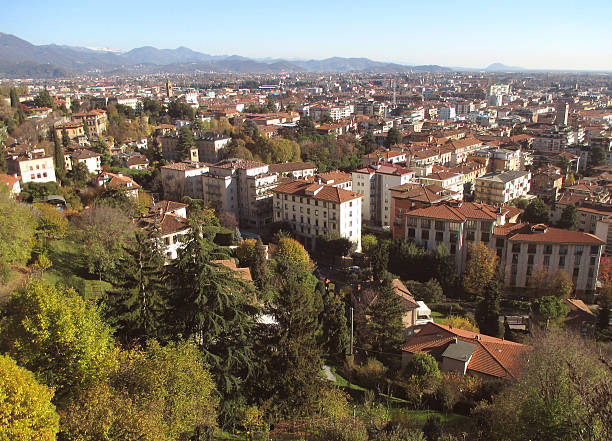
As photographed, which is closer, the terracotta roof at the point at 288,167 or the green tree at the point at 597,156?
the terracotta roof at the point at 288,167

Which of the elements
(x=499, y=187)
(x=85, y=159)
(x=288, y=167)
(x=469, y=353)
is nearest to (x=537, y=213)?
(x=499, y=187)

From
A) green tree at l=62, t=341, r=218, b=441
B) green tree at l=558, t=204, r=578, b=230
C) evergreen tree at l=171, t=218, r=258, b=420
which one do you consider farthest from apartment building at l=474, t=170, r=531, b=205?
green tree at l=62, t=341, r=218, b=441

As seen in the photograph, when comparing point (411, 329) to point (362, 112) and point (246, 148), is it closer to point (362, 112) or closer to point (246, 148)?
point (246, 148)

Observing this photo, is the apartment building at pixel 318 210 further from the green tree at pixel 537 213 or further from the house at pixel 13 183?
the house at pixel 13 183

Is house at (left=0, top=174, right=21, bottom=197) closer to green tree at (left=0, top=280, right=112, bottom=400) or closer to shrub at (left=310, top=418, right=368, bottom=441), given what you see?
green tree at (left=0, top=280, right=112, bottom=400)

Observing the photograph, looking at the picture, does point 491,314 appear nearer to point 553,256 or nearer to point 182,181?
point 553,256

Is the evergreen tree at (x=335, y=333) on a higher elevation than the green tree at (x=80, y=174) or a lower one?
lower

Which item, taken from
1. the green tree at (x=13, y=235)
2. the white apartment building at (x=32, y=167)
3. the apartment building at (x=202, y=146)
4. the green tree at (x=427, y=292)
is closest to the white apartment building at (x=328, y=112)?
the apartment building at (x=202, y=146)
